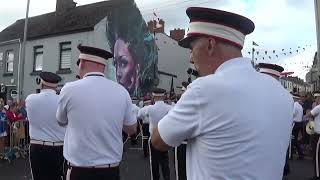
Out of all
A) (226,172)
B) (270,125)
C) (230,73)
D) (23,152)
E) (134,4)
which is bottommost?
(23,152)

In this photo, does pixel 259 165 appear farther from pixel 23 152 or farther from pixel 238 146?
pixel 23 152

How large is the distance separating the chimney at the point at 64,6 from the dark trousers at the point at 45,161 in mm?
27694

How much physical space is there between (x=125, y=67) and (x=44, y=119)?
23927mm

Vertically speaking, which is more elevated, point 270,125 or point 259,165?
point 270,125

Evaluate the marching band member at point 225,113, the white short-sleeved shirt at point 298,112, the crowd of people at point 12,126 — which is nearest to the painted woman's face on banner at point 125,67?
the crowd of people at point 12,126

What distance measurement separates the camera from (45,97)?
6.24 m

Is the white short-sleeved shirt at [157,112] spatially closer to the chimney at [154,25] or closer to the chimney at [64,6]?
the chimney at [64,6]

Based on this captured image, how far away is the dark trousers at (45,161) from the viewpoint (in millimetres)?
6051

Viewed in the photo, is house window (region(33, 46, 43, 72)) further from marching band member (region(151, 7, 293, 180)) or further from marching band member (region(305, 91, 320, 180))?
marching band member (region(151, 7, 293, 180))

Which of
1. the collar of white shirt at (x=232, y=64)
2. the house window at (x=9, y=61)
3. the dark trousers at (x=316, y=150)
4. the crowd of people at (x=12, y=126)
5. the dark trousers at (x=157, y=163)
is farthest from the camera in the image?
the house window at (x=9, y=61)

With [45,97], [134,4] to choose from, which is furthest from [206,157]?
[134,4]

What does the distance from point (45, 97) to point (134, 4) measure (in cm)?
2612

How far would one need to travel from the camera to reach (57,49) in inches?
1160

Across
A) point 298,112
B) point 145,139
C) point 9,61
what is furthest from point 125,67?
point 298,112
